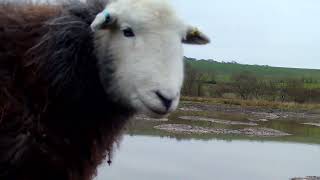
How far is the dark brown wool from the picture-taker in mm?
4035

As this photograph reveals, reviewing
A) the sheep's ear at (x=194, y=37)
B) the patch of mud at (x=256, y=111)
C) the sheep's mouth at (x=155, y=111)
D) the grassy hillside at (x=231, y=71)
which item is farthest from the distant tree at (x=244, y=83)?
the sheep's mouth at (x=155, y=111)

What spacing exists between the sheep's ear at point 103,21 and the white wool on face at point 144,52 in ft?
0.10

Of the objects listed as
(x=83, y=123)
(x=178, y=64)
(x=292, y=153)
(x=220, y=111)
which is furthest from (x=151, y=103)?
(x=220, y=111)

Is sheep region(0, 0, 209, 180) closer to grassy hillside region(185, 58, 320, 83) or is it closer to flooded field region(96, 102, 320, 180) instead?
flooded field region(96, 102, 320, 180)

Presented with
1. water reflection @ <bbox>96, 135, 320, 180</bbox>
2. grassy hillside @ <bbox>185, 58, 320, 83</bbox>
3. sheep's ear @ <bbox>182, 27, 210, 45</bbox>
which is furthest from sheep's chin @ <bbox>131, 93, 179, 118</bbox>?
grassy hillside @ <bbox>185, 58, 320, 83</bbox>

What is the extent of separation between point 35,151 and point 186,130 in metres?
27.2

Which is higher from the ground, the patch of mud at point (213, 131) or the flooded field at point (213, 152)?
the patch of mud at point (213, 131)

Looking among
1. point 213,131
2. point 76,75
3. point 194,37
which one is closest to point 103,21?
point 76,75

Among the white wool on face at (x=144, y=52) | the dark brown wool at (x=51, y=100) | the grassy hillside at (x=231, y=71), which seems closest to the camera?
the white wool on face at (x=144, y=52)

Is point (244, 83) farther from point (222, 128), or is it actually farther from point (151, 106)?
point (151, 106)

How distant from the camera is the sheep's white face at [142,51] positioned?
3.78 metres

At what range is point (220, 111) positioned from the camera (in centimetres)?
5012

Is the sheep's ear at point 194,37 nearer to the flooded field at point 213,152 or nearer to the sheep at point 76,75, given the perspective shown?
the sheep at point 76,75

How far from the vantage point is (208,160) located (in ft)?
71.1
